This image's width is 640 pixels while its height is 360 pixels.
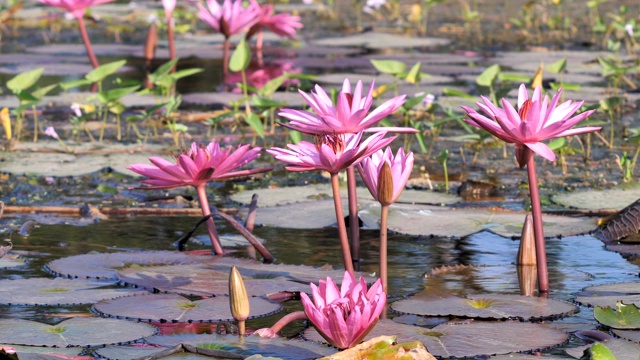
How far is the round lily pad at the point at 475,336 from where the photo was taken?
2320mm

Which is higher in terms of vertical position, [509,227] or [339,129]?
[339,129]

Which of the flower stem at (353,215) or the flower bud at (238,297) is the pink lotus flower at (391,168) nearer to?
the flower stem at (353,215)

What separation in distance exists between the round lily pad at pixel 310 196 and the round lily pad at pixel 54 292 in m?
1.17

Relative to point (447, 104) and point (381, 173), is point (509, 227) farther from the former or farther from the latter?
point (447, 104)

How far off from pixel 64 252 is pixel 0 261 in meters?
0.24

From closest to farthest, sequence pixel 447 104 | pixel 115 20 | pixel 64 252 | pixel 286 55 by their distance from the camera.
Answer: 1. pixel 64 252
2. pixel 447 104
3. pixel 286 55
4. pixel 115 20

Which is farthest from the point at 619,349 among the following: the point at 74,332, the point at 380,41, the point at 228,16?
the point at 380,41

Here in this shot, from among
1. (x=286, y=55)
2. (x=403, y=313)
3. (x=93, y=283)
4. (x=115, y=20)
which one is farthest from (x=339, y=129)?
(x=115, y=20)

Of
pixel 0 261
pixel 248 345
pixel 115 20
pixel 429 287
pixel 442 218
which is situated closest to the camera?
pixel 248 345

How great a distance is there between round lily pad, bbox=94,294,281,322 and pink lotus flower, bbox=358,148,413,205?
39cm

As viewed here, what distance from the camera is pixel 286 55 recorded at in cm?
914

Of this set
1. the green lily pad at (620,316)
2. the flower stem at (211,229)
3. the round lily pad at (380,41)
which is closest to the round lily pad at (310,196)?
the flower stem at (211,229)

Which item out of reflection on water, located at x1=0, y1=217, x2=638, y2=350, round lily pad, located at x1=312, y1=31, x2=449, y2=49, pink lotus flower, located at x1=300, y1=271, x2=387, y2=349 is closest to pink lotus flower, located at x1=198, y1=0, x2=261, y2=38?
round lily pad, located at x1=312, y1=31, x2=449, y2=49

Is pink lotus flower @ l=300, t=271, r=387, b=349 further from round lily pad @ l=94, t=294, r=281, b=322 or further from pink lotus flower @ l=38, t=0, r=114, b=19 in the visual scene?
pink lotus flower @ l=38, t=0, r=114, b=19
